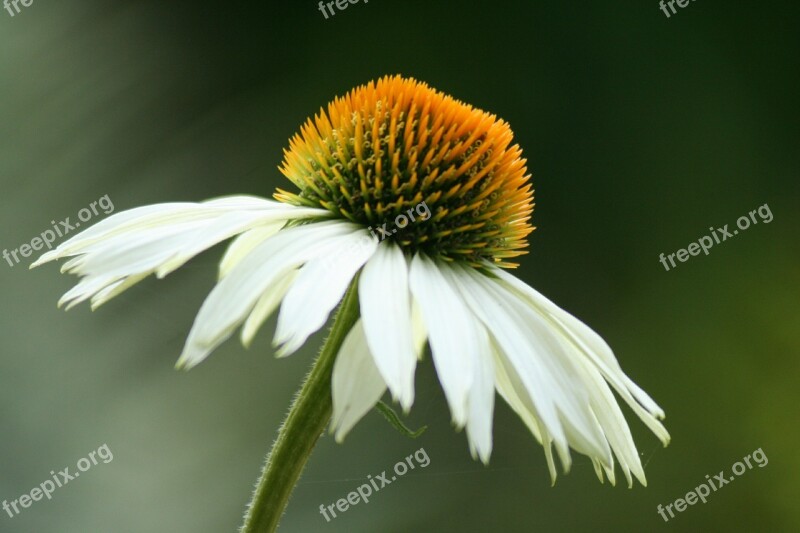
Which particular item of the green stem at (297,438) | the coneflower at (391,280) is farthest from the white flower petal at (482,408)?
the green stem at (297,438)

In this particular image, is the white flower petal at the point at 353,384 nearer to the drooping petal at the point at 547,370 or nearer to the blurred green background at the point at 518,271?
the drooping petal at the point at 547,370

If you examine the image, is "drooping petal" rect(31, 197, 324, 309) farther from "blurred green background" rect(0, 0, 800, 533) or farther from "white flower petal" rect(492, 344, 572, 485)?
"blurred green background" rect(0, 0, 800, 533)

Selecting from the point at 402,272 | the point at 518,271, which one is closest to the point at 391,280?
the point at 402,272

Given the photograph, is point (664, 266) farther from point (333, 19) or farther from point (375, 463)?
point (333, 19)

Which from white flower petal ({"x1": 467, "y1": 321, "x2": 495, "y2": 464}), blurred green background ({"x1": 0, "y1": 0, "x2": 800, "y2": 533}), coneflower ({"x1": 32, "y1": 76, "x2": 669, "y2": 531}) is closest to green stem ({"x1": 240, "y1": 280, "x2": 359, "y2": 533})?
coneflower ({"x1": 32, "y1": 76, "x2": 669, "y2": 531})

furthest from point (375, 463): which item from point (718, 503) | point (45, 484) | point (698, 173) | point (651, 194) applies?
point (698, 173)

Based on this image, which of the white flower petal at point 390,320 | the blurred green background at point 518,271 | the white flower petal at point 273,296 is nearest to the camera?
the white flower petal at point 390,320

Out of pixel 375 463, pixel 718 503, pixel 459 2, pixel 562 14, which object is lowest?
pixel 718 503

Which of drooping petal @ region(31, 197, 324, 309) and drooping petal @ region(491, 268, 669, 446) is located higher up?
drooping petal @ region(31, 197, 324, 309)
